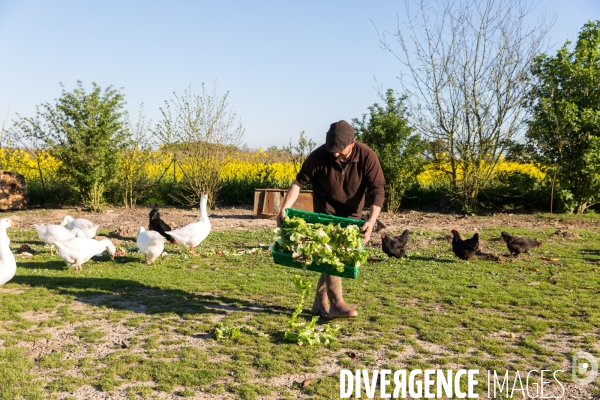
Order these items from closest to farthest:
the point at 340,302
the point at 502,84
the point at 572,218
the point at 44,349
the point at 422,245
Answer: the point at 44,349
the point at 340,302
the point at 422,245
the point at 572,218
the point at 502,84

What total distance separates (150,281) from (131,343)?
2983 mm

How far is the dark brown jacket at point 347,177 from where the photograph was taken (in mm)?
6461

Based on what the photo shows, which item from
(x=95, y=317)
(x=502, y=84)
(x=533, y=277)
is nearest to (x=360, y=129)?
(x=502, y=84)

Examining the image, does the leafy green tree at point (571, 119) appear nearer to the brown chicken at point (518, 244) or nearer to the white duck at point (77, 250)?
the brown chicken at point (518, 244)

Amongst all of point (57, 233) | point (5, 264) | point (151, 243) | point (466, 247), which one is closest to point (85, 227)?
point (57, 233)

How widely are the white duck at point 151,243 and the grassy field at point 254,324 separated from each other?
27cm

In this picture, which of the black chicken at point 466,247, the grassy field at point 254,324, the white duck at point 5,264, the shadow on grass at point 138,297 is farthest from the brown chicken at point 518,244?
the white duck at point 5,264

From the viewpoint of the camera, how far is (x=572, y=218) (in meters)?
17.8

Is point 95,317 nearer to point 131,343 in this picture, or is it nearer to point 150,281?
point 131,343

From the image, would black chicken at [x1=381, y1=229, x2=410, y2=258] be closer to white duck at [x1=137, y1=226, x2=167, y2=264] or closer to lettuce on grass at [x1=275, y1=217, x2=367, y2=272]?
Result: white duck at [x1=137, y1=226, x2=167, y2=264]

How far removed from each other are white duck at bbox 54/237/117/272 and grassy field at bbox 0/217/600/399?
23 centimetres

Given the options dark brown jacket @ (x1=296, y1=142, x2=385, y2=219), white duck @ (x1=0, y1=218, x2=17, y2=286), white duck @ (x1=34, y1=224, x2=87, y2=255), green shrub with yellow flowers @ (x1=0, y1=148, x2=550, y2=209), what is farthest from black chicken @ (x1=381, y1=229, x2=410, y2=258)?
green shrub with yellow flowers @ (x1=0, y1=148, x2=550, y2=209)

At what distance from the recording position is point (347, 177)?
6516 mm

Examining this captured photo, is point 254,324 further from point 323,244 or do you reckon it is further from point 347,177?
point 347,177
